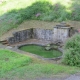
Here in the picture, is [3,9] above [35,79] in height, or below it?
above

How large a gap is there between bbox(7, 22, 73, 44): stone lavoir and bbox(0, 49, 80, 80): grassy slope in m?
5.52

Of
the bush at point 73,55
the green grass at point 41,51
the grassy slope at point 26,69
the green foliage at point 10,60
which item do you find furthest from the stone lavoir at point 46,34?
the grassy slope at point 26,69

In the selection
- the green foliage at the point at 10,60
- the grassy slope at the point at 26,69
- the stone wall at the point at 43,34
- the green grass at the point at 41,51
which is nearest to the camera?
the grassy slope at the point at 26,69

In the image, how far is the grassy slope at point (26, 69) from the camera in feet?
30.3

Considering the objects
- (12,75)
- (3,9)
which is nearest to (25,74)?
(12,75)

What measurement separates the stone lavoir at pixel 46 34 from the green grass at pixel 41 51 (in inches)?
52.9

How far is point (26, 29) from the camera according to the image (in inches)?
686

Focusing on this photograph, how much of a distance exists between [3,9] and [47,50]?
6997 mm

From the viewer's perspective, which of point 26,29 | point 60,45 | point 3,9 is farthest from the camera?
point 3,9

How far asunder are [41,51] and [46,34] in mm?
2851

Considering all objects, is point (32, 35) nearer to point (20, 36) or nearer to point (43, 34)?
point (43, 34)

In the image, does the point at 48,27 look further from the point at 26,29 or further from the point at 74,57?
the point at 74,57

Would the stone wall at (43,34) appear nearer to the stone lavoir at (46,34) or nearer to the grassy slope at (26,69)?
the stone lavoir at (46,34)

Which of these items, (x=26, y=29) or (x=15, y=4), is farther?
(x=15, y=4)
